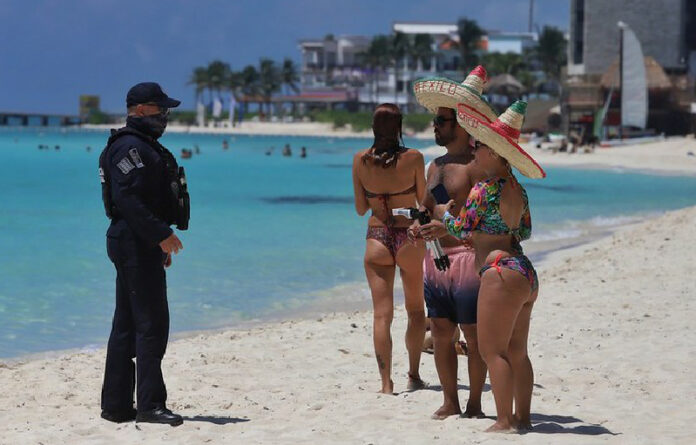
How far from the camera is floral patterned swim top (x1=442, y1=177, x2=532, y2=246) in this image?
18.6 ft

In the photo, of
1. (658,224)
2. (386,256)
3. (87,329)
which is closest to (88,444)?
(386,256)

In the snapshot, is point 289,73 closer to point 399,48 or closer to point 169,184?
point 399,48

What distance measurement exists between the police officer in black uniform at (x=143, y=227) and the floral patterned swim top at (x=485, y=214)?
5.63 feet

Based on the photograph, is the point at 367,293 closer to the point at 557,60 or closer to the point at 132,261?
the point at 132,261

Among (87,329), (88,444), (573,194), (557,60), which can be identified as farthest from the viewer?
(557,60)

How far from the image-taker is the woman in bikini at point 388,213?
736cm

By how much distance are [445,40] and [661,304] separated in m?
147

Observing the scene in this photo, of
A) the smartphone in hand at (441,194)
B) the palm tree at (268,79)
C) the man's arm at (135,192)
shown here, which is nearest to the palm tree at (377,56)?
the palm tree at (268,79)

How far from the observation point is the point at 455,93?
616cm

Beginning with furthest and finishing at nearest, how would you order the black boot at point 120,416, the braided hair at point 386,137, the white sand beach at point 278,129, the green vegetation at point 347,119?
the white sand beach at point 278,129 → the green vegetation at point 347,119 → the braided hair at point 386,137 → the black boot at point 120,416

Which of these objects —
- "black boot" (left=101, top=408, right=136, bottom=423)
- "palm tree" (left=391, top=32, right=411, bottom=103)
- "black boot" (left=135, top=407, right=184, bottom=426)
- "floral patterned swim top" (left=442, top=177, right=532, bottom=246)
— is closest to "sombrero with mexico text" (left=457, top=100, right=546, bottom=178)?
"floral patterned swim top" (left=442, top=177, right=532, bottom=246)

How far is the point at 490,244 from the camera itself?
5.70 metres

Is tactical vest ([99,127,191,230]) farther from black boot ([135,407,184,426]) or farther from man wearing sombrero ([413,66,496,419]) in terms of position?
man wearing sombrero ([413,66,496,419])

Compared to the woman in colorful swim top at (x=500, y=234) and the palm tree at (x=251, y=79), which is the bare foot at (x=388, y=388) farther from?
the palm tree at (x=251, y=79)
